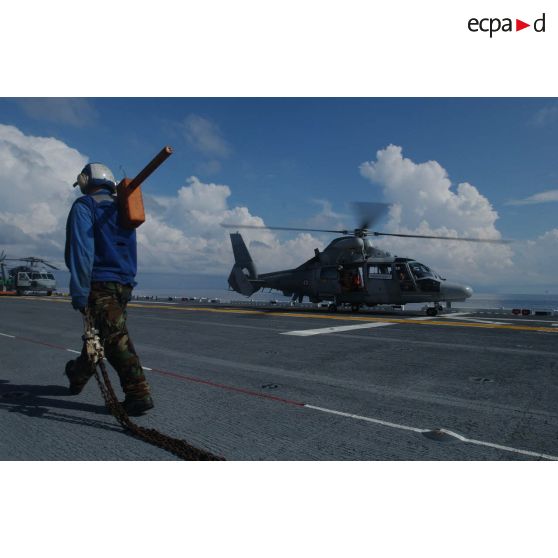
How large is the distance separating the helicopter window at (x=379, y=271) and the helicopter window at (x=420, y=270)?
98 cm

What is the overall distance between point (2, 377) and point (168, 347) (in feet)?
9.84

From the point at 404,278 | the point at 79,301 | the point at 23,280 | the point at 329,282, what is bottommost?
the point at 79,301

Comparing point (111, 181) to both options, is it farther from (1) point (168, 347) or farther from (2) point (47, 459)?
(1) point (168, 347)

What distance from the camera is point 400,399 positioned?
14.0 feet

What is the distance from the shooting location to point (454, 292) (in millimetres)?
15695

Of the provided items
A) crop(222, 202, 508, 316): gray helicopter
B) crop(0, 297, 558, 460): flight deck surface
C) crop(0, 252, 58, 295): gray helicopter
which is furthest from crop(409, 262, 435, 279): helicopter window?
crop(0, 252, 58, 295): gray helicopter

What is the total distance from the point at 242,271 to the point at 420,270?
39.8 feet

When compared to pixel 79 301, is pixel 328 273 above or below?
above

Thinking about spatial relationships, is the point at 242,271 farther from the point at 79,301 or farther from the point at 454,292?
the point at 79,301

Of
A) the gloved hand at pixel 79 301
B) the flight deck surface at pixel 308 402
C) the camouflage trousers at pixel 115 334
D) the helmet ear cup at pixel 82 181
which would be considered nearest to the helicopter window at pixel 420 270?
the flight deck surface at pixel 308 402

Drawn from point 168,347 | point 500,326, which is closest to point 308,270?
point 500,326

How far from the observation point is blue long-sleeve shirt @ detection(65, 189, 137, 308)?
11.5 feet

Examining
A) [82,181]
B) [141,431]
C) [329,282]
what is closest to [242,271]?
[329,282]

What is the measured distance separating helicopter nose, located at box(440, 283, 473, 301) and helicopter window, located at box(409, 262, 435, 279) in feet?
2.73
